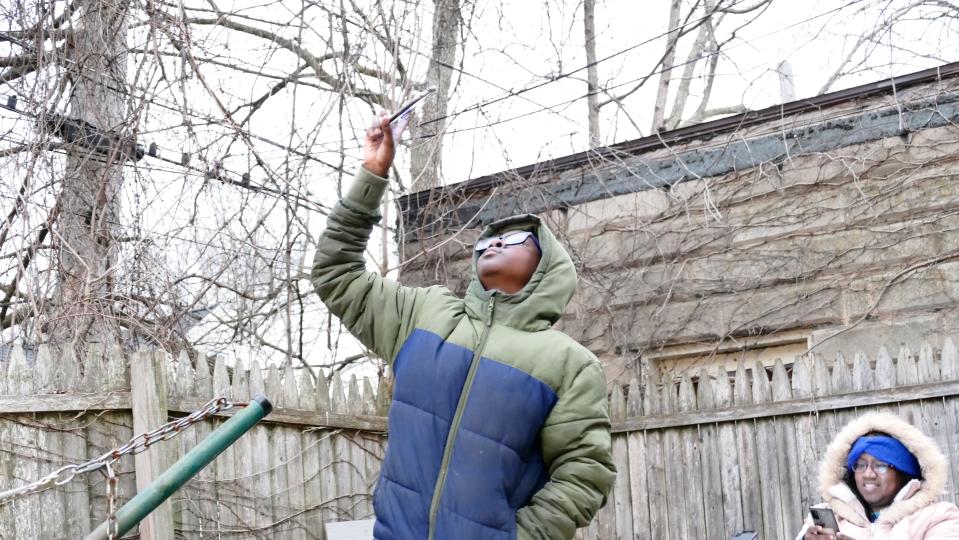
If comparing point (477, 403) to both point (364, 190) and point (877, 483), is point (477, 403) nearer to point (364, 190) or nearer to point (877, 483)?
point (364, 190)

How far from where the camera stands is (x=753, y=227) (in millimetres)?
7938

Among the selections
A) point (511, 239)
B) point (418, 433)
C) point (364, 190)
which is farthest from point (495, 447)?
point (364, 190)

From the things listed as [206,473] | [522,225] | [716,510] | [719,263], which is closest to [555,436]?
[522,225]

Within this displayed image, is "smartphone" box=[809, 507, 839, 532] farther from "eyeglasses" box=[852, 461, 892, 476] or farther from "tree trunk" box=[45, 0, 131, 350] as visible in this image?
"tree trunk" box=[45, 0, 131, 350]

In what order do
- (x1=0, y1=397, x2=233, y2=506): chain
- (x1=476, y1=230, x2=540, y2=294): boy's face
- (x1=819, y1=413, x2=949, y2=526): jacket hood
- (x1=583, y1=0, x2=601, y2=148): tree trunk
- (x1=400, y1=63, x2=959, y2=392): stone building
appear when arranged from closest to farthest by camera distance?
(x1=0, y1=397, x2=233, y2=506): chain < (x1=476, y1=230, x2=540, y2=294): boy's face < (x1=819, y1=413, x2=949, y2=526): jacket hood < (x1=400, y1=63, x2=959, y2=392): stone building < (x1=583, y1=0, x2=601, y2=148): tree trunk

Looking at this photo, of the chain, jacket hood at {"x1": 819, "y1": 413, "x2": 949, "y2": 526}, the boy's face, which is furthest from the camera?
jacket hood at {"x1": 819, "y1": 413, "x2": 949, "y2": 526}

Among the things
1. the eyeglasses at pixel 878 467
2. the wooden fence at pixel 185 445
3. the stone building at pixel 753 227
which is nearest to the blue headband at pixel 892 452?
the eyeglasses at pixel 878 467

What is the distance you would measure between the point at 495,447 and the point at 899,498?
5.68ft

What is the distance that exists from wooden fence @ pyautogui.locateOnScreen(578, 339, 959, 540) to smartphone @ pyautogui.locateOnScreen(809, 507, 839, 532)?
100 inches

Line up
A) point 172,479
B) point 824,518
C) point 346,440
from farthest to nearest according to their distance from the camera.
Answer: point 346,440
point 824,518
point 172,479

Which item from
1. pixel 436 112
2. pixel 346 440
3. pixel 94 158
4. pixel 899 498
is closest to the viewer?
pixel 899 498

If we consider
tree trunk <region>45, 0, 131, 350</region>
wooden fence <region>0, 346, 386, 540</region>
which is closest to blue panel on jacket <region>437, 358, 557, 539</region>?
wooden fence <region>0, 346, 386, 540</region>

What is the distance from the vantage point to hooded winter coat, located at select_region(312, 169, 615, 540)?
9.79 feet

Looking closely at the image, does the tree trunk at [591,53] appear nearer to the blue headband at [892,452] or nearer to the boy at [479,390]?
the blue headband at [892,452]
